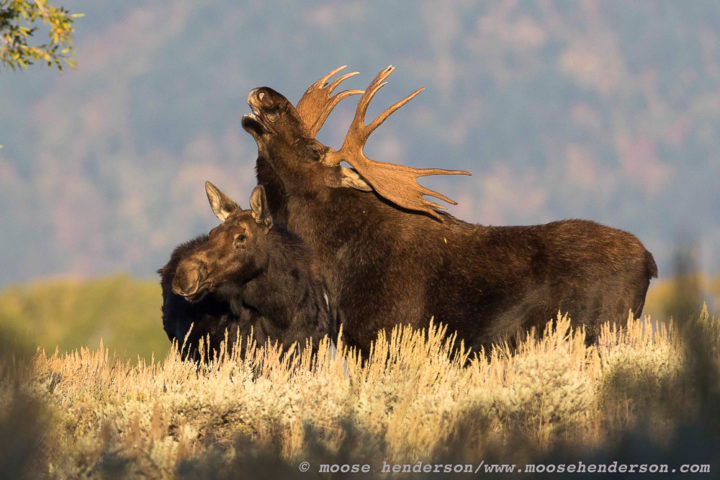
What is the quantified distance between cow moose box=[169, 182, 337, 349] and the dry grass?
0.25 metres

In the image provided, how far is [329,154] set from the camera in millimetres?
9766

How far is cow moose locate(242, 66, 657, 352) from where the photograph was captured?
8805 mm

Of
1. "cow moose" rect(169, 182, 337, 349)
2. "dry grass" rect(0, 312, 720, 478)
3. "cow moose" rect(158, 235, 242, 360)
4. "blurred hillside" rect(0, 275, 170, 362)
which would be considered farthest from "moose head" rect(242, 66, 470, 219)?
"blurred hillside" rect(0, 275, 170, 362)

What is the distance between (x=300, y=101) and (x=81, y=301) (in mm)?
23773

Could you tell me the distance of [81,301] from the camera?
32031mm

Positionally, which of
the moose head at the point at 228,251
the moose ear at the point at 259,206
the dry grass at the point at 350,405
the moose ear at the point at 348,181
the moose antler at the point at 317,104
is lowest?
the dry grass at the point at 350,405

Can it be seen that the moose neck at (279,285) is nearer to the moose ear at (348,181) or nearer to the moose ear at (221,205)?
the moose ear at (221,205)

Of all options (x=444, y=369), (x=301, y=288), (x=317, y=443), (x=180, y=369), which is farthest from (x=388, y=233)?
(x=317, y=443)

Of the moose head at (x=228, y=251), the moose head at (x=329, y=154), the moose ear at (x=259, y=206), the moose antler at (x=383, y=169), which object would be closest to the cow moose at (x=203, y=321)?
the moose head at (x=228, y=251)

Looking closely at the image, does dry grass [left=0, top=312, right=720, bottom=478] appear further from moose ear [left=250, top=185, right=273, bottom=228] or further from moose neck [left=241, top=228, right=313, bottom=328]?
moose ear [left=250, top=185, right=273, bottom=228]

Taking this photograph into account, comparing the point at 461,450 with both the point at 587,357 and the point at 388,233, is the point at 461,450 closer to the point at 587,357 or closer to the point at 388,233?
the point at 587,357

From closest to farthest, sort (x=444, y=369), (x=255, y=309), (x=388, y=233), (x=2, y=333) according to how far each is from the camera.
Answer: (x=2, y=333) → (x=444, y=369) → (x=255, y=309) → (x=388, y=233)

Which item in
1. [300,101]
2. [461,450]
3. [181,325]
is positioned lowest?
[461,450]

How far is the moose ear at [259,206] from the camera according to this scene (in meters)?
8.43
